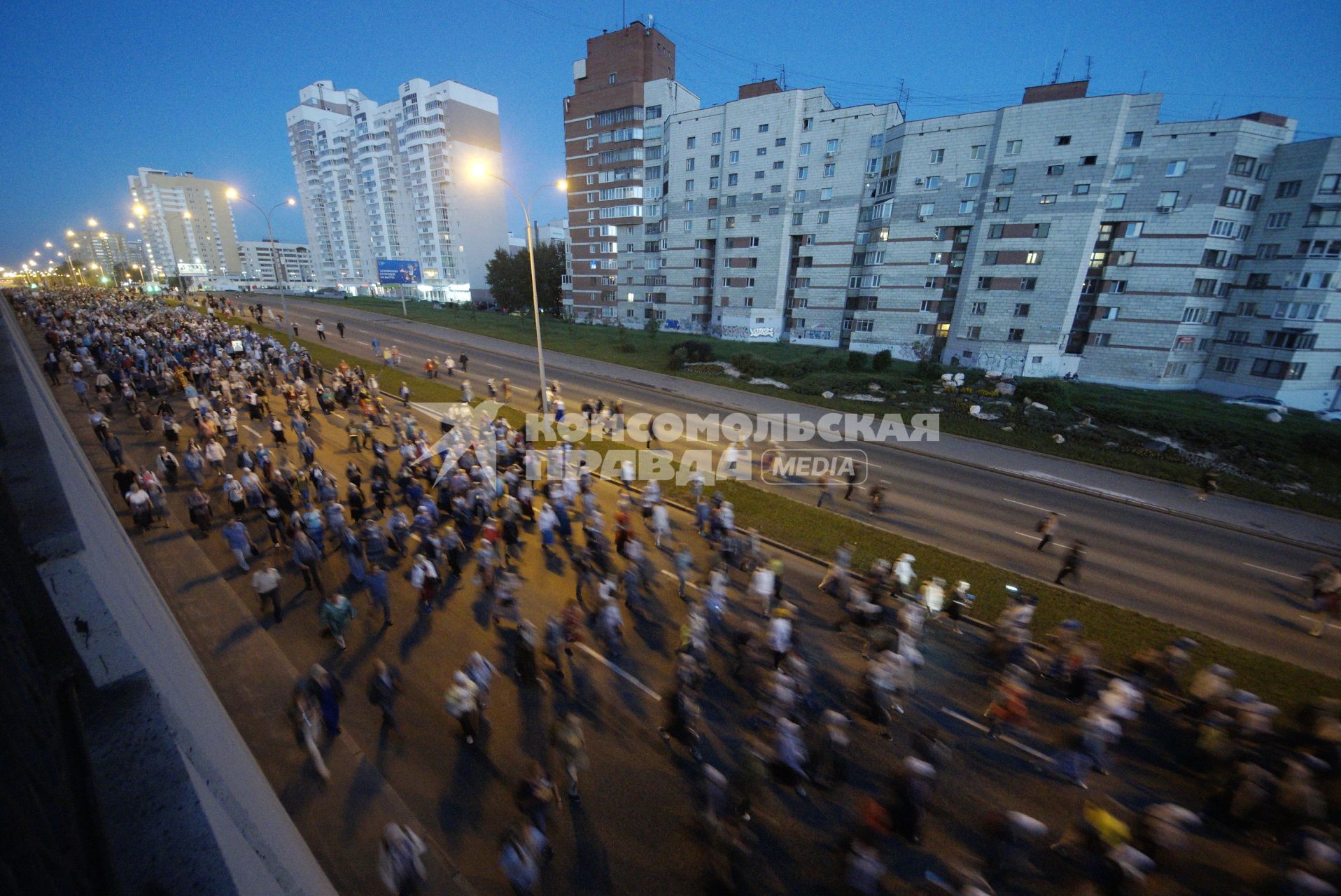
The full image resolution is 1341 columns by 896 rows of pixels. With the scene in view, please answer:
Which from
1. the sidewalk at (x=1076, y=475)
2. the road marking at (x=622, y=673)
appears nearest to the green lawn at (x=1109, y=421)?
the sidewalk at (x=1076, y=475)

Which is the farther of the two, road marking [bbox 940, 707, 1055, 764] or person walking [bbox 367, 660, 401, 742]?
road marking [bbox 940, 707, 1055, 764]

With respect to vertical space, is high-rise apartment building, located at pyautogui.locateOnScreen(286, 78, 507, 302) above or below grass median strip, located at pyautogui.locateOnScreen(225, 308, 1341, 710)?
above

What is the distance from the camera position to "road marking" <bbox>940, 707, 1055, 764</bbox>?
9.13m

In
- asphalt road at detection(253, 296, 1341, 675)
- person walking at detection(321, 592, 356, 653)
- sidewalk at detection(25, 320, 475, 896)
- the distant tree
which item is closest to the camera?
sidewalk at detection(25, 320, 475, 896)

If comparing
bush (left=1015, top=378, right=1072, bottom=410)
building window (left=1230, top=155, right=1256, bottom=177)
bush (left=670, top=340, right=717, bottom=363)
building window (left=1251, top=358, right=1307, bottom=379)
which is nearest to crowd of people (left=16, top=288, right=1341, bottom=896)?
bush (left=1015, top=378, right=1072, bottom=410)

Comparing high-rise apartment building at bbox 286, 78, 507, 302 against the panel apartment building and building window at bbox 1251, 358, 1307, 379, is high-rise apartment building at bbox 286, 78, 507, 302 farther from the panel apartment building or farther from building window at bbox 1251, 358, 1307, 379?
building window at bbox 1251, 358, 1307, 379

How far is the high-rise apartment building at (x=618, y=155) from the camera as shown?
6278 cm

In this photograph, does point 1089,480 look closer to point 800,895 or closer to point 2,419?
point 800,895

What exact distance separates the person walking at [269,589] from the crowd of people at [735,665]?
0.06 metres

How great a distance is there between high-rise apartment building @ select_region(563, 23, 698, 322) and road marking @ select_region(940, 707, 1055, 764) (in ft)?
204

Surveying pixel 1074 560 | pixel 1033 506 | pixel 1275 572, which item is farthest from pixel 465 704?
pixel 1275 572

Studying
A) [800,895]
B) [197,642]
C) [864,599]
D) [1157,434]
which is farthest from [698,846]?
[1157,434]

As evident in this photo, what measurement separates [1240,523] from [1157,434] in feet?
35.5

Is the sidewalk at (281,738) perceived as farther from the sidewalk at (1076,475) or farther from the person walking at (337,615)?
the sidewalk at (1076,475)
